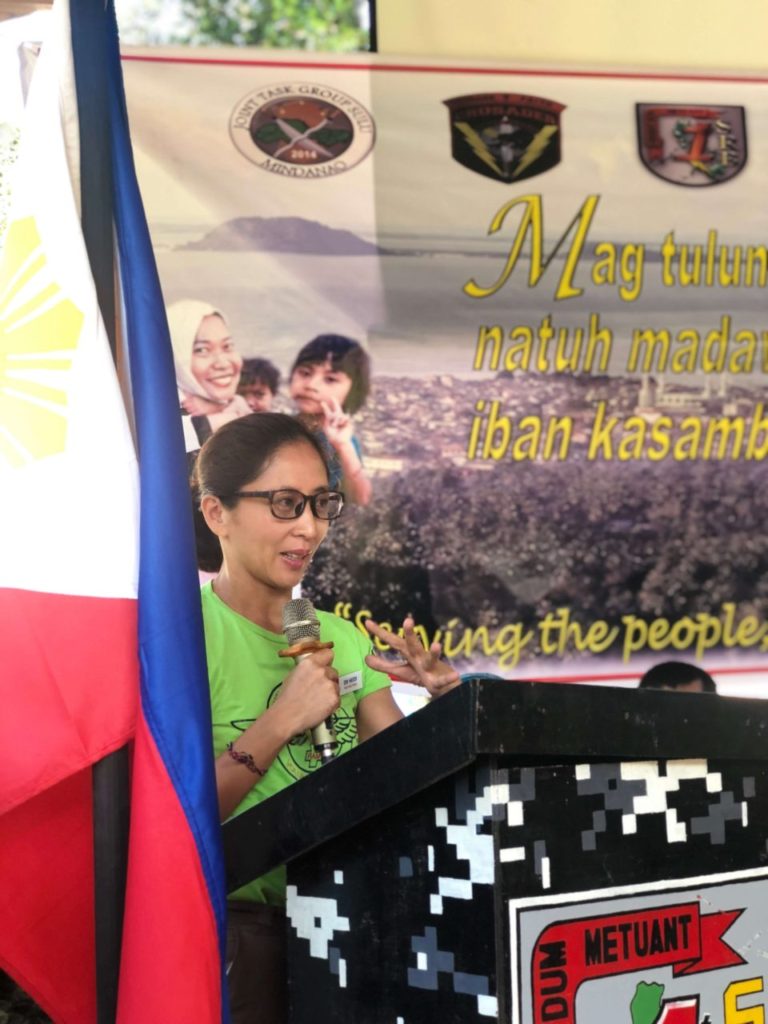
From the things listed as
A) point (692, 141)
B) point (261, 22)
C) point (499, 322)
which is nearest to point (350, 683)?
point (499, 322)

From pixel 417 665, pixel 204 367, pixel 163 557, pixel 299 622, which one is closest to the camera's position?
pixel 163 557

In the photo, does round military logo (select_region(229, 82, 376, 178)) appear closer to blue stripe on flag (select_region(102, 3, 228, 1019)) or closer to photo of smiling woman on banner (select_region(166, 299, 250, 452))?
photo of smiling woman on banner (select_region(166, 299, 250, 452))

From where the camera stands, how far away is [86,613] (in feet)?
4.65

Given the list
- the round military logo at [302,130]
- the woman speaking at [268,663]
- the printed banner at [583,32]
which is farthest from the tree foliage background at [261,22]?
the woman speaking at [268,663]

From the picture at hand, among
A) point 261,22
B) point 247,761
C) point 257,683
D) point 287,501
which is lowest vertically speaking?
point 247,761

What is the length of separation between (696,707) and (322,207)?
1820mm

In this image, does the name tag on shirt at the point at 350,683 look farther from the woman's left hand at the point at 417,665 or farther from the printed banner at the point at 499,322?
the printed banner at the point at 499,322

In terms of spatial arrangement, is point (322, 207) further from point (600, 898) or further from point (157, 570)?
point (600, 898)

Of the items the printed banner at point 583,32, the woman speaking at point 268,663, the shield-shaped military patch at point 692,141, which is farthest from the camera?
the shield-shaped military patch at point 692,141

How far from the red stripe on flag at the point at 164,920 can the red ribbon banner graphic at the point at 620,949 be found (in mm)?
473

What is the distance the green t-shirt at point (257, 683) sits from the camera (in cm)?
178

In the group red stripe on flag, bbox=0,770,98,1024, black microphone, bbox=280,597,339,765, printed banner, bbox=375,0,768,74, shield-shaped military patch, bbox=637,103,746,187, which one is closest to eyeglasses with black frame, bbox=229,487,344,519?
black microphone, bbox=280,597,339,765

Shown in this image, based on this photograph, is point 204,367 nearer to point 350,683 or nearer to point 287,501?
point 287,501

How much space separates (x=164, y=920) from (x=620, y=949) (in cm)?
52
